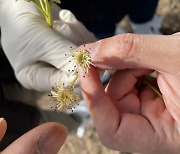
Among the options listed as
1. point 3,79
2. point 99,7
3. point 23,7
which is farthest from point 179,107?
point 3,79

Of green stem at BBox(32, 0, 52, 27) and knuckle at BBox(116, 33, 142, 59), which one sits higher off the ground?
green stem at BBox(32, 0, 52, 27)

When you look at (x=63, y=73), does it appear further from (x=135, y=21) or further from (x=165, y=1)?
(x=165, y=1)

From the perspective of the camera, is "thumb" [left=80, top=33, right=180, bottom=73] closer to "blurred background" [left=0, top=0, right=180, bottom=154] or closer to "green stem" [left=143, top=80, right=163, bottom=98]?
"green stem" [left=143, top=80, right=163, bottom=98]

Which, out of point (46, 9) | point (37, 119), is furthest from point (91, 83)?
point (37, 119)

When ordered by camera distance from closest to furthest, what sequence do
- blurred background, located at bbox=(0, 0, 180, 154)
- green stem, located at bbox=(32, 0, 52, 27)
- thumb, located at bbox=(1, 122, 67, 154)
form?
thumb, located at bbox=(1, 122, 67, 154), green stem, located at bbox=(32, 0, 52, 27), blurred background, located at bbox=(0, 0, 180, 154)

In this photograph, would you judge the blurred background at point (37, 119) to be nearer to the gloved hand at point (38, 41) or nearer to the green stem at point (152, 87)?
the gloved hand at point (38, 41)

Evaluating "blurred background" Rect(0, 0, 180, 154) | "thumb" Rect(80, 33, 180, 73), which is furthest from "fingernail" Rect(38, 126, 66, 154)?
"blurred background" Rect(0, 0, 180, 154)

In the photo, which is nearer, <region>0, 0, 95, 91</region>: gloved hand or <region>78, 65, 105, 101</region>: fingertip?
<region>78, 65, 105, 101</region>: fingertip
